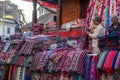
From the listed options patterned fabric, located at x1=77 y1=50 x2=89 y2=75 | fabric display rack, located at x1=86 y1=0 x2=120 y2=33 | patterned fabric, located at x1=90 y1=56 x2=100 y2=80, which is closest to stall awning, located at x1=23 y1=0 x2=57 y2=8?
fabric display rack, located at x1=86 y1=0 x2=120 y2=33

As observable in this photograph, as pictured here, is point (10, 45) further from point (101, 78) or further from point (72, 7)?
point (101, 78)

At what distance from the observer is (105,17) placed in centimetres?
1166

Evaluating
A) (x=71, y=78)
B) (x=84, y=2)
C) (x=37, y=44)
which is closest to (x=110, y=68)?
(x=71, y=78)

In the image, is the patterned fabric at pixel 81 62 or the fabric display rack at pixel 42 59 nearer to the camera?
the patterned fabric at pixel 81 62

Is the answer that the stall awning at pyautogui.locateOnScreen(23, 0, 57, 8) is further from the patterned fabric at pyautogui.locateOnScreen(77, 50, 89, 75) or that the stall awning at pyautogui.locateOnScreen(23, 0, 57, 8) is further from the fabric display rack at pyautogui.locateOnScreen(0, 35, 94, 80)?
the patterned fabric at pyautogui.locateOnScreen(77, 50, 89, 75)

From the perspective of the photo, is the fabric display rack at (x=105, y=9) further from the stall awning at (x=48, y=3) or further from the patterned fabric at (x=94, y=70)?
the stall awning at (x=48, y=3)

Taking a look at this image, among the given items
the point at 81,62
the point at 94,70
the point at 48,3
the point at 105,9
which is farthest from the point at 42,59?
the point at 48,3

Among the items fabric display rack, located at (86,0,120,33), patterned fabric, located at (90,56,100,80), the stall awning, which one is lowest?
patterned fabric, located at (90,56,100,80)

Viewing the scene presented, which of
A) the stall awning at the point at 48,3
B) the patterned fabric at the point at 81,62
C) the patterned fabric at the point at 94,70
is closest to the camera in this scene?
the patterned fabric at the point at 94,70

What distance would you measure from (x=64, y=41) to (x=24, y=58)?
135 cm

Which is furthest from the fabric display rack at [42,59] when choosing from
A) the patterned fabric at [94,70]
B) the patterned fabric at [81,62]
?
the patterned fabric at [94,70]

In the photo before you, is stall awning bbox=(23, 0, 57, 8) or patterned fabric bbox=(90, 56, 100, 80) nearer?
patterned fabric bbox=(90, 56, 100, 80)

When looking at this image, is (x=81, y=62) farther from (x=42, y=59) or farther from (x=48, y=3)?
(x=48, y=3)

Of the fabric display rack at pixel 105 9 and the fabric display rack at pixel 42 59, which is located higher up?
the fabric display rack at pixel 105 9
